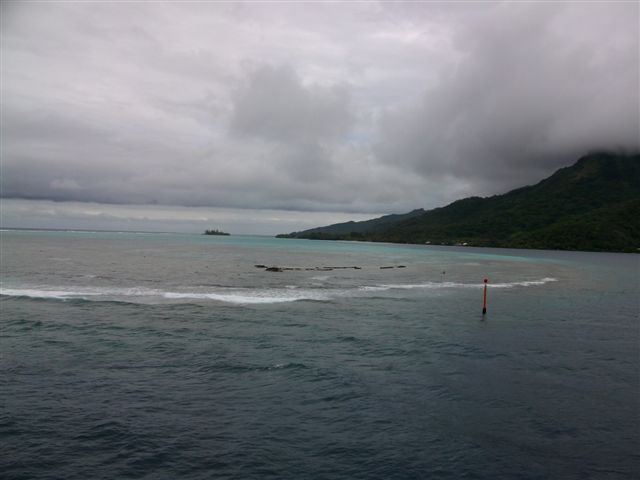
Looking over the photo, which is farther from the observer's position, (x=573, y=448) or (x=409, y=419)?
(x=409, y=419)

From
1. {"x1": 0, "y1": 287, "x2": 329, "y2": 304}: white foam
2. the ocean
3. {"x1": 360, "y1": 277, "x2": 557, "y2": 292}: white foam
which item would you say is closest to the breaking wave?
{"x1": 0, "y1": 287, "x2": 329, "y2": 304}: white foam

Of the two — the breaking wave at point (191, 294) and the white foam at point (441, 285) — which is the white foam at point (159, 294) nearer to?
the breaking wave at point (191, 294)

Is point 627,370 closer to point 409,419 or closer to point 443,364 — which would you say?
point 443,364

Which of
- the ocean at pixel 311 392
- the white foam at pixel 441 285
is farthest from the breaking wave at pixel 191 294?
the ocean at pixel 311 392

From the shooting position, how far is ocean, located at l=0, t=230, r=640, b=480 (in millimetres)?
14438

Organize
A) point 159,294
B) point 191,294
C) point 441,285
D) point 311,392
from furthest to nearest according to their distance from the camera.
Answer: point 441,285
point 191,294
point 159,294
point 311,392

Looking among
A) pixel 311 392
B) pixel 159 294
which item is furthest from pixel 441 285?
pixel 311 392

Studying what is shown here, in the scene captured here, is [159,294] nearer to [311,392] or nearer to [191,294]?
[191,294]

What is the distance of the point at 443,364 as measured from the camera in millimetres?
25188

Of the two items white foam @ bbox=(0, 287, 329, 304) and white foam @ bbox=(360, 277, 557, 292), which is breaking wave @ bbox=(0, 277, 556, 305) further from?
white foam @ bbox=(360, 277, 557, 292)

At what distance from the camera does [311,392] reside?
66.8 ft

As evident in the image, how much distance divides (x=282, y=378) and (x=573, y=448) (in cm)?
1232

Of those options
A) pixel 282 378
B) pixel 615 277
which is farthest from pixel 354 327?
pixel 615 277

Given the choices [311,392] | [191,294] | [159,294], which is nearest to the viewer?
[311,392]
